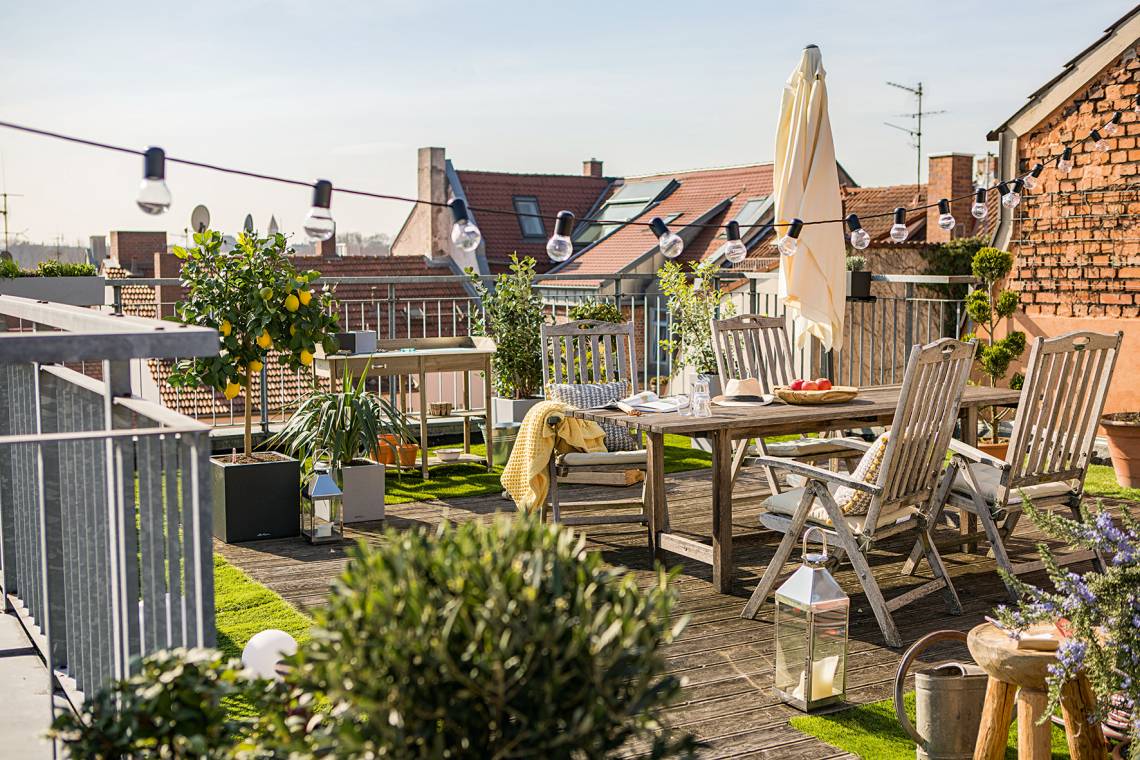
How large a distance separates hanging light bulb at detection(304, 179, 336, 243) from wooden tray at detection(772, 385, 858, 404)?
2.52 metres

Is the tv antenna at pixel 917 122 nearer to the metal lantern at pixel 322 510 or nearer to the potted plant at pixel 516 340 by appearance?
the potted plant at pixel 516 340

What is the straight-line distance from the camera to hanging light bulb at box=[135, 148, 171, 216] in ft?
10.9

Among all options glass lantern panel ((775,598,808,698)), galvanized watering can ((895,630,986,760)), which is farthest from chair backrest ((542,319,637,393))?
galvanized watering can ((895,630,986,760))

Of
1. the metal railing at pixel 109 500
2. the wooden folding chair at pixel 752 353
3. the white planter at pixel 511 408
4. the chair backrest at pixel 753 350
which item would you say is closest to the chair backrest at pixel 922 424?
the wooden folding chair at pixel 752 353

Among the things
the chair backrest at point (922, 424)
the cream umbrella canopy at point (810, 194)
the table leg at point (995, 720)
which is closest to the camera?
the table leg at point (995, 720)

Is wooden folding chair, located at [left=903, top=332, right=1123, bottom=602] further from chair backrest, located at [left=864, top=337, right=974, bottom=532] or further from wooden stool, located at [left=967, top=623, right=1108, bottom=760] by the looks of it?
wooden stool, located at [left=967, top=623, right=1108, bottom=760]

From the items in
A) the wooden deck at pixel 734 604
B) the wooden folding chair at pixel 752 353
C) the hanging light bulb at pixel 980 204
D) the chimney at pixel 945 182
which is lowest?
the wooden deck at pixel 734 604

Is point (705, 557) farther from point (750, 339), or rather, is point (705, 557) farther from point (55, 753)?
point (55, 753)

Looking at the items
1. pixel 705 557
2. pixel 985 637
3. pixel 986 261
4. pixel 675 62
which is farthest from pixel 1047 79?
pixel 675 62

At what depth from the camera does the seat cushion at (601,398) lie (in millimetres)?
6016

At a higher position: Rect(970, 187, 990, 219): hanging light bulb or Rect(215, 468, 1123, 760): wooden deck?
Rect(970, 187, 990, 219): hanging light bulb

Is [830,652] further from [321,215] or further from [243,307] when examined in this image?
[243,307]

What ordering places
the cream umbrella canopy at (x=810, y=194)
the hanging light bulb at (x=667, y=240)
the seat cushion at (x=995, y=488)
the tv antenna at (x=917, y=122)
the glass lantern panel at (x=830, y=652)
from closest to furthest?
the glass lantern panel at (x=830, y=652), the seat cushion at (x=995, y=488), the hanging light bulb at (x=667, y=240), the cream umbrella canopy at (x=810, y=194), the tv antenna at (x=917, y=122)

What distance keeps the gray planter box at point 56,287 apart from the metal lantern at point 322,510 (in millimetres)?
2945
